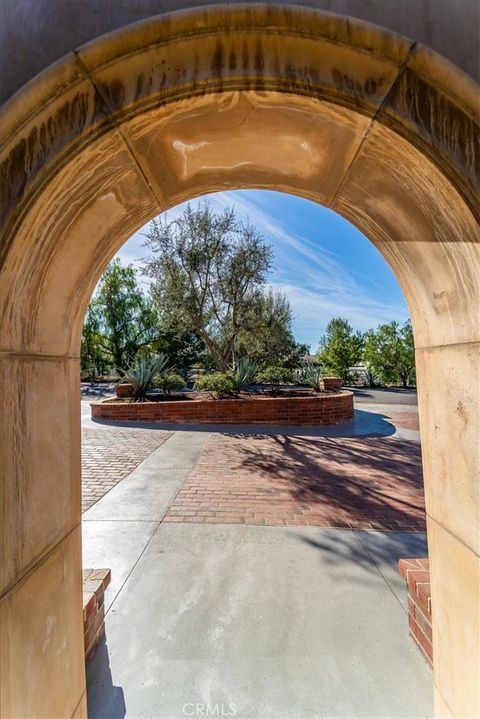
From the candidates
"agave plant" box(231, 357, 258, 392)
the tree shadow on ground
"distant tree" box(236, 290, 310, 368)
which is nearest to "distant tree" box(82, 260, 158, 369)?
"distant tree" box(236, 290, 310, 368)

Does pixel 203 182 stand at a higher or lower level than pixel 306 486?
higher

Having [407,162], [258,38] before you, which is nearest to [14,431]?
[258,38]

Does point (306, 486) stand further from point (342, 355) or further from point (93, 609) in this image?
point (342, 355)

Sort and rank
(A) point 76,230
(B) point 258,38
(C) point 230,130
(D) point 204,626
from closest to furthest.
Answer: (B) point 258,38
(C) point 230,130
(A) point 76,230
(D) point 204,626

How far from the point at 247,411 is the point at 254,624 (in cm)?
723

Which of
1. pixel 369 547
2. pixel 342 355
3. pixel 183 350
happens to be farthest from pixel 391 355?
pixel 369 547

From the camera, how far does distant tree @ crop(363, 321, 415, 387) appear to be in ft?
72.5

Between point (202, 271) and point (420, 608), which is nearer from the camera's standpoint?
point (420, 608)

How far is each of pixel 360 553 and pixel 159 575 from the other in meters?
1.86

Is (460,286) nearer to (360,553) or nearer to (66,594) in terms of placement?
(66,594)

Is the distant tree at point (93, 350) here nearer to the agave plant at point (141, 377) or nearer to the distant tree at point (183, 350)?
the distant tree at point (183, 350)

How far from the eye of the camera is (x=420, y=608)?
2090mm

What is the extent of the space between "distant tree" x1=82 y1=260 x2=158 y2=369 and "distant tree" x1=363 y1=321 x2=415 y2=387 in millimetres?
20146

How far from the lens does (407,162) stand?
53.0 inches
